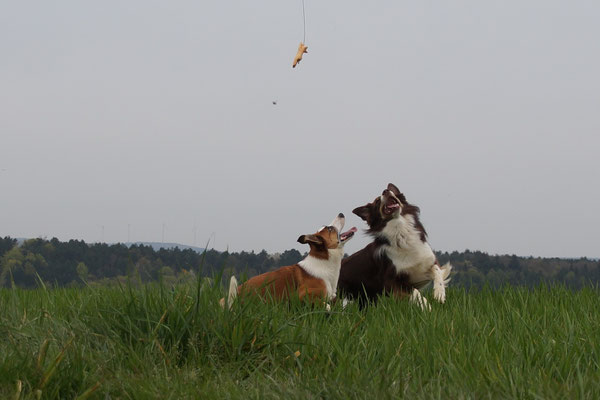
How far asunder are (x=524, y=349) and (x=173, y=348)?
260 centimetres

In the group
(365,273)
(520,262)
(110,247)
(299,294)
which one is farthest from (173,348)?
(110,247)

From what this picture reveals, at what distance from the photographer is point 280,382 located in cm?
405

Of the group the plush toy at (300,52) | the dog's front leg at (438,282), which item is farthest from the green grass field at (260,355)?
the plush toy at (300,52)

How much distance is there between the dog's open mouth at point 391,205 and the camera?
7.66m

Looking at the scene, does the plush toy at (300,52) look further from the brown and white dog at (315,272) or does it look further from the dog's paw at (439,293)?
the dog's paw at (439,293)

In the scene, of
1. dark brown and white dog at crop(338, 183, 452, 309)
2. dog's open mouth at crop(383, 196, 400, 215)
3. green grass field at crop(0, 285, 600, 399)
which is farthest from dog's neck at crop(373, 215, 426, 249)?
green grass field at crop(0, 285, 600, 399)

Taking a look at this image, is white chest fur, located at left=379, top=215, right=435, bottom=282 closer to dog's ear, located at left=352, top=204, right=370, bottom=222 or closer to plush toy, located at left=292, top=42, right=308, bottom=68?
dog's ear, located at left=352, top=204, right=370, bottom=222

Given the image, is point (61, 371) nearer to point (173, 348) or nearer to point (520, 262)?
point (173, 348)

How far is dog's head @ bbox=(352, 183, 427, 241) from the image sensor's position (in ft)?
25.3

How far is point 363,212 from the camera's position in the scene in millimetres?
8023

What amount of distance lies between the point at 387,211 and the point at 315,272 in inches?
46.7

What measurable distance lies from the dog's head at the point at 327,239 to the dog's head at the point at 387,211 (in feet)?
0.83

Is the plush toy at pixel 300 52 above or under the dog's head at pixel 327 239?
above

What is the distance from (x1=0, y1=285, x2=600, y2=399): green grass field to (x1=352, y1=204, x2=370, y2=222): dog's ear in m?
2.41
